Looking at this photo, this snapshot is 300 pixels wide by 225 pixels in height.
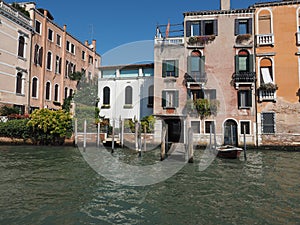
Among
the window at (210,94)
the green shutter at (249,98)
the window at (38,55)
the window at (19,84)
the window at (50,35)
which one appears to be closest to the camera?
the green shutter at (249,98)

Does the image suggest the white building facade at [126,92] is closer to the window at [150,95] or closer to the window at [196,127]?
the window at [150,95]

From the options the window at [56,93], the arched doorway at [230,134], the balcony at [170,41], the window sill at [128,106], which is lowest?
the arched doorway at [230,134]

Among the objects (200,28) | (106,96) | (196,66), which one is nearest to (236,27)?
(200,28)

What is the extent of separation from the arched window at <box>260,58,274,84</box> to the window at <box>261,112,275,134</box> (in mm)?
1972

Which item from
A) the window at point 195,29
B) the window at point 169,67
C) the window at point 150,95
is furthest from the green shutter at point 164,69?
the window at point 195,29

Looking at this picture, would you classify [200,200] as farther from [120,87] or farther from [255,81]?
[120,87]

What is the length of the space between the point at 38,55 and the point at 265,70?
49.4ft

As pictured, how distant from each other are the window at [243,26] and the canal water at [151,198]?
33.0ft

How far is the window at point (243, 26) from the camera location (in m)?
15.5

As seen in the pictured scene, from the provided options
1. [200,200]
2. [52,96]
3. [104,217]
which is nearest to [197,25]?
[52,96]

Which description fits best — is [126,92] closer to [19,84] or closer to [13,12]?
[19,84]

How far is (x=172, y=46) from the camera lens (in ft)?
54.0

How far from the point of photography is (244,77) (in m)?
15.2

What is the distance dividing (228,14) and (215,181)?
12.3 metres
